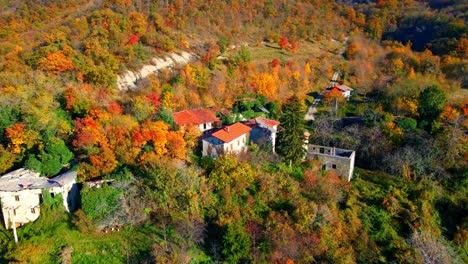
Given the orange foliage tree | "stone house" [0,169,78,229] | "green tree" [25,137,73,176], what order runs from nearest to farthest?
"stone house" [0,169,78,229] < "green tree" [25,137,73,176] < the orange foliage tree

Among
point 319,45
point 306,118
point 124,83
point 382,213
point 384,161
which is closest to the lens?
point 382,213

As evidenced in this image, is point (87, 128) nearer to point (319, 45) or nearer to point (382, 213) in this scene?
point (382, 213)

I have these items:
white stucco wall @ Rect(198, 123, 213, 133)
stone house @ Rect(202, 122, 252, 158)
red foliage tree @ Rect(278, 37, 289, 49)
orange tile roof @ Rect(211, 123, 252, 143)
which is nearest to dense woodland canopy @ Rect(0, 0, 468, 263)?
stone house @ Rect(202, 122, 252, 158)

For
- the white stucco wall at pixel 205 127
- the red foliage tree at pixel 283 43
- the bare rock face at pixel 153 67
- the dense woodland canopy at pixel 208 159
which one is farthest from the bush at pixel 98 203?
the red foliage tree at pixel 283 43

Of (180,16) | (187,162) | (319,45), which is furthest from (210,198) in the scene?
(319,45)

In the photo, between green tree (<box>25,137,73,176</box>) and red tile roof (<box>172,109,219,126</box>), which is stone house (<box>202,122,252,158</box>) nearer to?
red tile roof (<box>172,109,219,126</box>)

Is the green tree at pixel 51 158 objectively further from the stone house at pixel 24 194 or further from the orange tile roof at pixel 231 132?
the orange tile roof at pixel 231 132

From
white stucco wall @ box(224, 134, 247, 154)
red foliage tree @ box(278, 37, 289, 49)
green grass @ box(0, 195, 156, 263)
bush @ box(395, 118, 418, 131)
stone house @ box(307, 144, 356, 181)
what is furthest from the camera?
A: red foliage tree @ box(278, 37, 289, 49)
